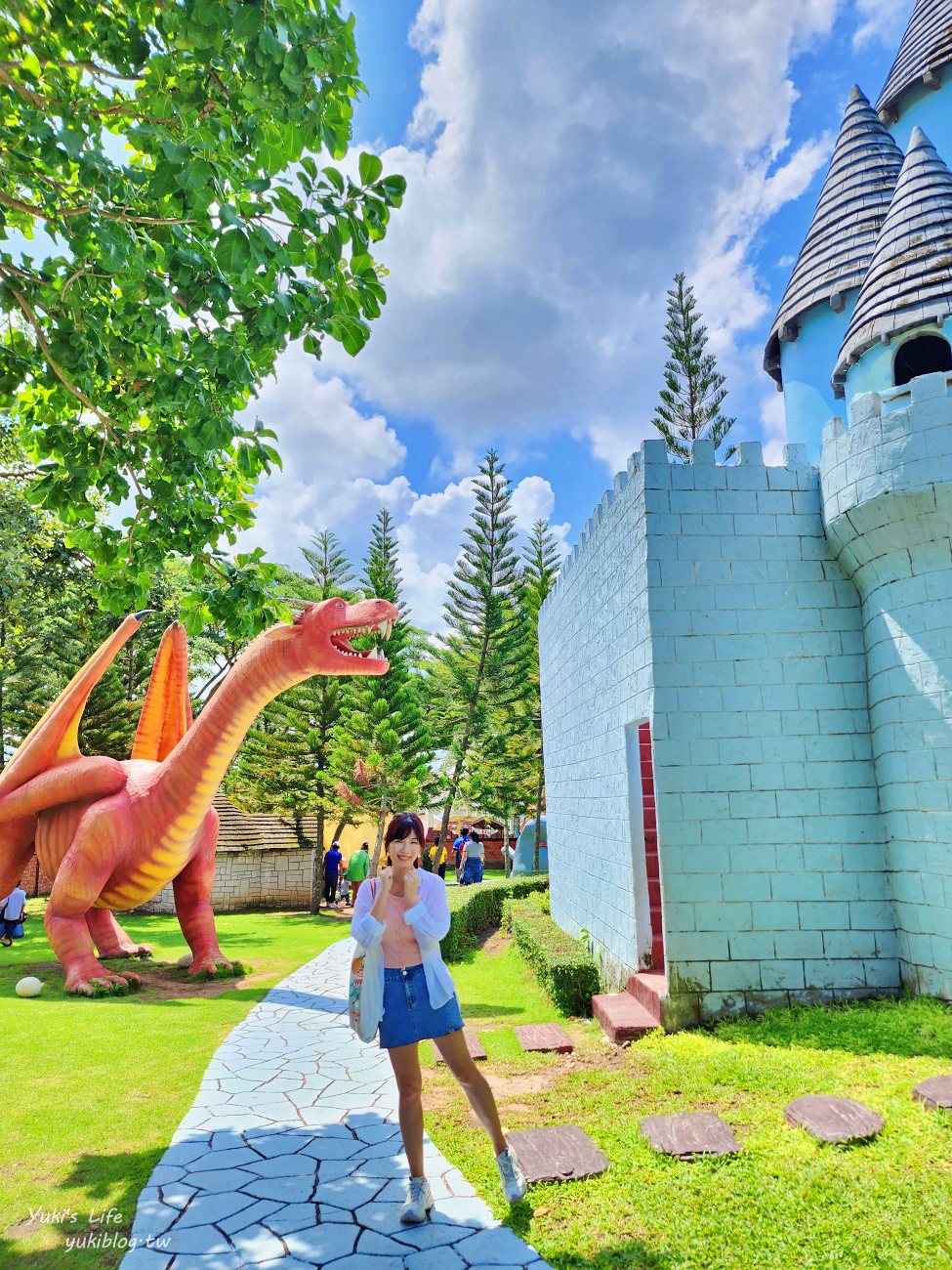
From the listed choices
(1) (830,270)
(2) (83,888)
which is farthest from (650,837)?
(1) (830,270)

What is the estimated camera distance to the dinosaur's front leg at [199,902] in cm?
730

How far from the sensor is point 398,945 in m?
2.75

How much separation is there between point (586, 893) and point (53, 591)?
31.7 feet

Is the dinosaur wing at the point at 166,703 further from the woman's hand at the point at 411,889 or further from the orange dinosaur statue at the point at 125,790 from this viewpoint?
the woman's hand at the point at 411,889

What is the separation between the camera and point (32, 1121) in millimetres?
3621

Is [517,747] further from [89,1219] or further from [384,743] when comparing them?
[89,1219]

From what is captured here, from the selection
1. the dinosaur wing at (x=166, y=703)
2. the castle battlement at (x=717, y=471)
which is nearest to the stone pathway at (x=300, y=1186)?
the dinosaur wing at (x=166, y=703)

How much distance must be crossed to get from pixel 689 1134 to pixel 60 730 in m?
6.11

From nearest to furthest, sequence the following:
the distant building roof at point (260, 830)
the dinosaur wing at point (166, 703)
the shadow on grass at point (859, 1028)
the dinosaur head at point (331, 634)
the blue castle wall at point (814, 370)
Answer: the shadow on grass at point (859, 1028)
the dinosaur head at point (331, 634)
the dinosaur wing at point (166, 703)
the blue castle wall at point (814, 370)
the distant building roof at point (260, 830)

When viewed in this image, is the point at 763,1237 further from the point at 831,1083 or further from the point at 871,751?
the point at 871,751

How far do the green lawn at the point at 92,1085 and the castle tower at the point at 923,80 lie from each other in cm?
1152

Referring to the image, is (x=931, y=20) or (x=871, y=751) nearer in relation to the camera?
(x=871, y=751)

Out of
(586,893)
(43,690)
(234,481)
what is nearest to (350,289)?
(234,481)

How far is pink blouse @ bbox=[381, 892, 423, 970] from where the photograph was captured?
9.02ft
